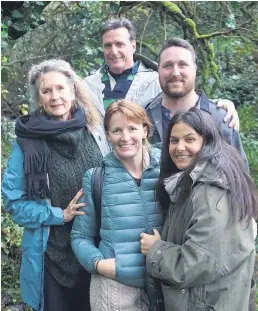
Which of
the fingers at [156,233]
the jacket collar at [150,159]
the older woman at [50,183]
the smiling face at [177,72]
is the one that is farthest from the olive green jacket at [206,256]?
the smiling face at [177,72]

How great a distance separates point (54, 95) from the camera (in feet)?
10.1

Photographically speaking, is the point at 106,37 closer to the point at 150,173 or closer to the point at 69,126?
the point at 69,126

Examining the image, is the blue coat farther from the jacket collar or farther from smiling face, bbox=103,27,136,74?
smiling face, bbox=103,27,136,74

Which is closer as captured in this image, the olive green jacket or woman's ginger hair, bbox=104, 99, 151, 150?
the olive green jacket

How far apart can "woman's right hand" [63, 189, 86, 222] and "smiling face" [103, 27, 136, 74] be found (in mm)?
1183

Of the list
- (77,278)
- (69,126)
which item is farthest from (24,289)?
(69,126)

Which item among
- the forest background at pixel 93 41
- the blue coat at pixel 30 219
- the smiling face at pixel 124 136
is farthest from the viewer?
the forest background at pixel 93 41

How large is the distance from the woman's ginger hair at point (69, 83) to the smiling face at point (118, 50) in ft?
1.81

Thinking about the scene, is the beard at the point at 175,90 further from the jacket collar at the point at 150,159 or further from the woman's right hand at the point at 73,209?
the woman's right hand at the point at 73,209

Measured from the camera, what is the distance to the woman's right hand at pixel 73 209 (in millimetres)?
2887

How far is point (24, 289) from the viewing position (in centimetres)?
312

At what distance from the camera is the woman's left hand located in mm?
2602

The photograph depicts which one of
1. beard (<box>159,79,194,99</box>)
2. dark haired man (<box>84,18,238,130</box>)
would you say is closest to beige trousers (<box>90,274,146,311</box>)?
beard (<box>159,79,194,99</box>)

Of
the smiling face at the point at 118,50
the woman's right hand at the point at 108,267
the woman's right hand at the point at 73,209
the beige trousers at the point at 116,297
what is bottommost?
the beige trousers at the point at 116,297
